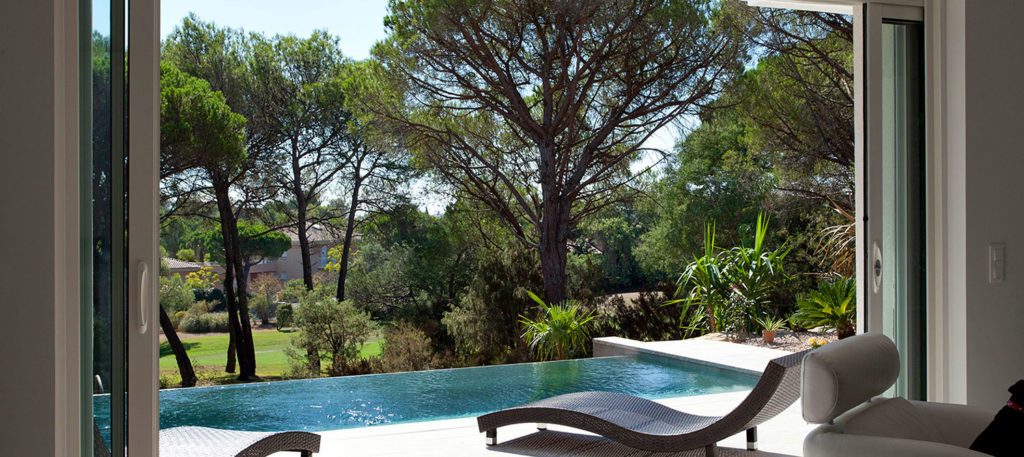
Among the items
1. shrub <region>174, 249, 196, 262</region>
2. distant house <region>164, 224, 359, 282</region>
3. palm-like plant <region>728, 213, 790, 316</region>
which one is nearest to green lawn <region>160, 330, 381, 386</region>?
distant house <region>164, 224, 359, 282</region>

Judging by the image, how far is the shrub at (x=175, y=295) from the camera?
10.8 meters

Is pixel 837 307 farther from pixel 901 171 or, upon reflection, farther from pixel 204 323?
pixel 204 323

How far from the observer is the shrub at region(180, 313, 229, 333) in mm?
11023

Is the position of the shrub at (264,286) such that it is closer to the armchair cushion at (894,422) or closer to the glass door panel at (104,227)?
the glass door panel at (104,227)

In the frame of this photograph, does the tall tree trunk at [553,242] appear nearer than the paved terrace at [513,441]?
No

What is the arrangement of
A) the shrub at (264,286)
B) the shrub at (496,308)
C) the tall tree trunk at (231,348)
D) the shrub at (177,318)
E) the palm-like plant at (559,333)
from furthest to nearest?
1. the shrub at (496,308)
2. the shrub at (264,286)
3. the tall tree trunk at (231,348)
4. the shrub at (177,318)
5. the palm-like plant at (559,333)

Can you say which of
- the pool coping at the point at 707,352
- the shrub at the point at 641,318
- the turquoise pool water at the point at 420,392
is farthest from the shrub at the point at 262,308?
the shrub at the point at 641,318

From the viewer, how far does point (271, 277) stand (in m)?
11.6
